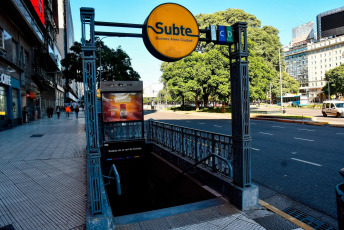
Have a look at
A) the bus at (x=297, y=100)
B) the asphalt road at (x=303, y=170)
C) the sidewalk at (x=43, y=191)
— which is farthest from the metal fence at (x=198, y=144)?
the bus at (x=297, y=100)

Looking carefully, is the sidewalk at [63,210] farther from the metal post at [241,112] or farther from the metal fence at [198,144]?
the metal fence at [198,144]

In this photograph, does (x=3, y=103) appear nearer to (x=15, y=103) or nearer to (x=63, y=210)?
(x=15, y=103)

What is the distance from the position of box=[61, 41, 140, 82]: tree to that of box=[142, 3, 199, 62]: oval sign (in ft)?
75.3

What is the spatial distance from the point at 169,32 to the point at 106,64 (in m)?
26.6

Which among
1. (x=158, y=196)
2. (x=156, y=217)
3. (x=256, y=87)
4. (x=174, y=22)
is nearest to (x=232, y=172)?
(x=156, y=217)

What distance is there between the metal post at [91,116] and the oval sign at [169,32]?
3.13 ft

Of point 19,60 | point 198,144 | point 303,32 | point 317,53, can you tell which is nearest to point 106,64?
point 19,60

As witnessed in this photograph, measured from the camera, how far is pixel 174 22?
4234 mm

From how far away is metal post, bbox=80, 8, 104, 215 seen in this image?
379 centimetres

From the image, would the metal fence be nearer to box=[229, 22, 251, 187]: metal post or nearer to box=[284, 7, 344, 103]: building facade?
box=[229, 22, 251, 187]: metal post

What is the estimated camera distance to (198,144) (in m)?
6.41

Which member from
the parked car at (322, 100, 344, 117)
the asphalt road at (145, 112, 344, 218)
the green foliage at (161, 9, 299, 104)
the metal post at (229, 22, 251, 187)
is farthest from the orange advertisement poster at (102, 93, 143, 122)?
the parked car at (322, 100, 344, 117)

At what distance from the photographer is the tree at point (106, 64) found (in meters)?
27.3

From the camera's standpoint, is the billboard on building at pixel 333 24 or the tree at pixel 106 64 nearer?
the tree at pixel 106 64
